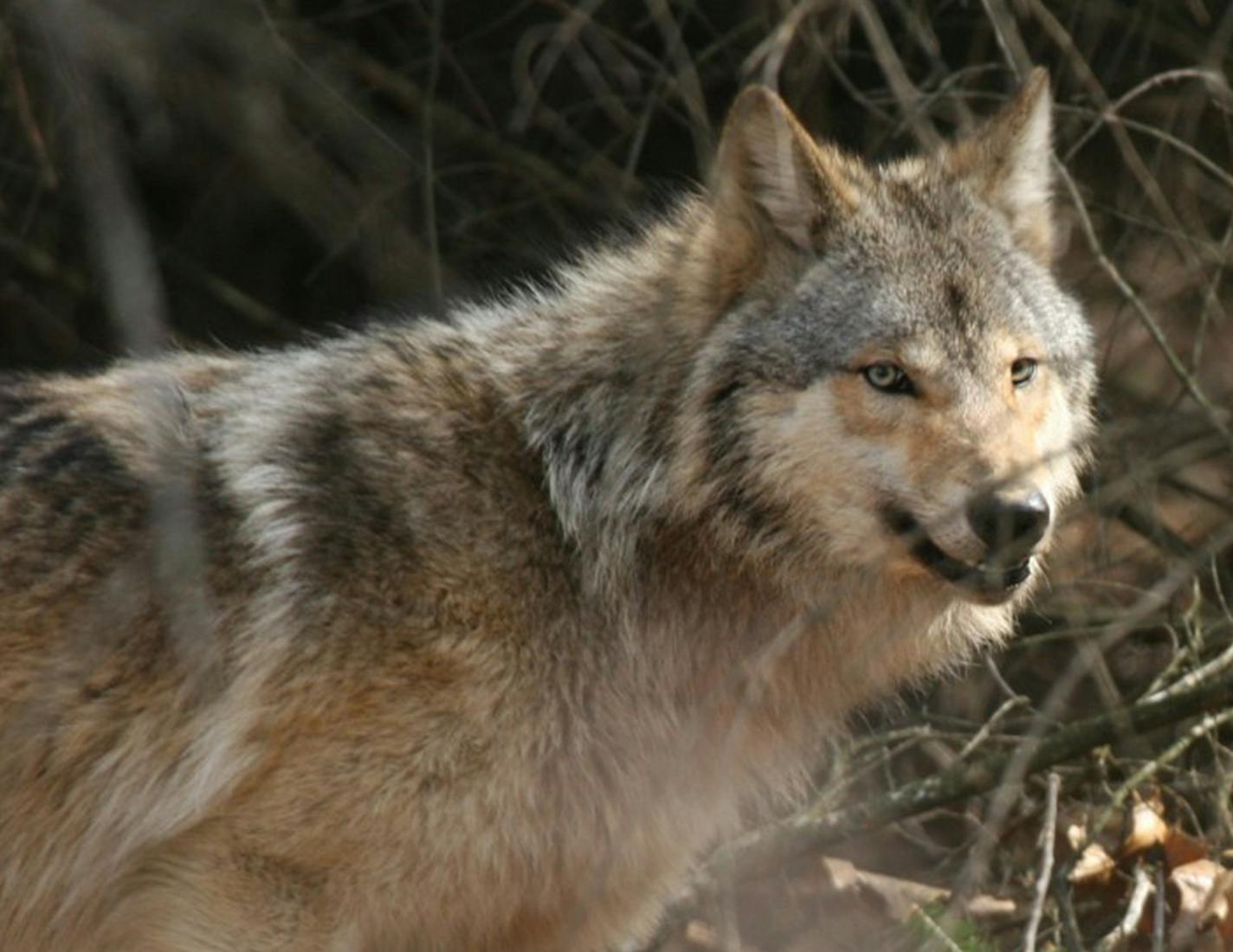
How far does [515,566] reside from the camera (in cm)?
413

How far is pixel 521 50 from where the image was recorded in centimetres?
618

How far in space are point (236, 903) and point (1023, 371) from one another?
77.6 inches

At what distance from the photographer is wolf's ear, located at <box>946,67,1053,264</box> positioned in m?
4.47

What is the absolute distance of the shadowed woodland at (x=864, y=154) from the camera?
4766 millimetres

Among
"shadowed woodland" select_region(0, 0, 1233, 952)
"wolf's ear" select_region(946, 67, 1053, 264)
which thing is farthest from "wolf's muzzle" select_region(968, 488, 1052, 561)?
"wolf's ear" select_region(946, 67, 1053, 264)

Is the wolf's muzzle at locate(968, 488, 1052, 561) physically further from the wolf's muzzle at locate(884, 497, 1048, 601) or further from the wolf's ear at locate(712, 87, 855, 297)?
the wolf's ear at locate(712, 87, 855, 297)

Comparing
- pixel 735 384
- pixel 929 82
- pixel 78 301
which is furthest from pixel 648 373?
pixel 78 301

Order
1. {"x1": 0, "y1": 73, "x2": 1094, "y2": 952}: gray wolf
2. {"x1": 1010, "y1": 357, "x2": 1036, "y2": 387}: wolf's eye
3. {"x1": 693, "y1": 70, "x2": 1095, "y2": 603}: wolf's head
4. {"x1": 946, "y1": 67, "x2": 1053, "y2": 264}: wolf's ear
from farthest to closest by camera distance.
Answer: {"x1": 946, "y1": 67, "x2": 1053, "y2": 264}: wolf's ear < {"x1": 1010, "y1": 357, "x2": 1036, "y2": 387}: wolf's eye < {"x1": 0, "y1": 73, "x2": 1094, "y2": 952}: gray wolf < {"x1": 693, "y1": 70, "x2": 1095, "y2": 603}: wolf's head

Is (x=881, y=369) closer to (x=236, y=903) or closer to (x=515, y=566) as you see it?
(x=515, y=566)

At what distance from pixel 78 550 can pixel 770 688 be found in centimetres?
157

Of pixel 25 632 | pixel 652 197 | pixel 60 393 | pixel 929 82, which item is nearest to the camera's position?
pixel 25 632

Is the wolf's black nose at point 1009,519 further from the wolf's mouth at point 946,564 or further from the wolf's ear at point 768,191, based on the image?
the wolf's ear at point 768,191

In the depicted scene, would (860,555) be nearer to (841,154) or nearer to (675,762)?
(675,762)

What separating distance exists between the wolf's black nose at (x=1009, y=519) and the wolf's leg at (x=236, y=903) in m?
1.51
